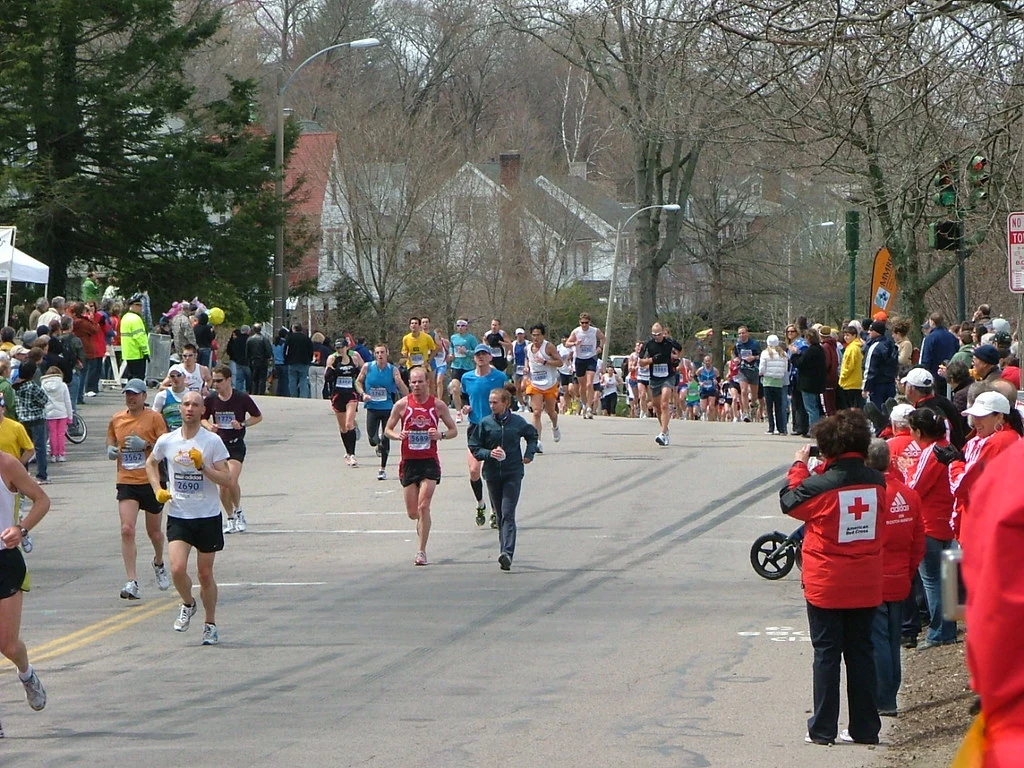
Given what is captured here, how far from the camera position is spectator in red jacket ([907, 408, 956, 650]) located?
9570mm

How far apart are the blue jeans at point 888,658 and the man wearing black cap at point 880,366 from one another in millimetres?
12762

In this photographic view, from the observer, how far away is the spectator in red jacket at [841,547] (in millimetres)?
7531

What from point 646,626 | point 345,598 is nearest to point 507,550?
point 345,598

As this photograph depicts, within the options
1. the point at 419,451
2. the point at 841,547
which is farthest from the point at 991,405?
the point at 419,451

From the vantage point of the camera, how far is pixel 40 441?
19.7 m

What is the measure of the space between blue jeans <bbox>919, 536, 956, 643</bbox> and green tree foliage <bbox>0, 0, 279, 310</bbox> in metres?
29.0

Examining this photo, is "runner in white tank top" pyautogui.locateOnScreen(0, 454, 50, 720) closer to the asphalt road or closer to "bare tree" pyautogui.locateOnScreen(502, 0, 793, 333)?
the asphalt road

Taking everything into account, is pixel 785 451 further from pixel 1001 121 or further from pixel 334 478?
pixel 1001 121

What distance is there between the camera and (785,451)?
22.6 meters

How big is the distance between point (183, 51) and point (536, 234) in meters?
22.9

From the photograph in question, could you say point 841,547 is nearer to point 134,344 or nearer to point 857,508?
point 857,508

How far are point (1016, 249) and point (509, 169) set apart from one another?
50.8m

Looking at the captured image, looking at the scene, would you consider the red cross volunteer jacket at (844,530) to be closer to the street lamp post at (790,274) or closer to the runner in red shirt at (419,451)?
the runner in red shirt at (419,451)

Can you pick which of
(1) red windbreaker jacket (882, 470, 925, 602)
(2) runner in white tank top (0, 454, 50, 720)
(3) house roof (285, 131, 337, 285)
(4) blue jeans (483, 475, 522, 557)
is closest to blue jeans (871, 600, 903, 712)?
(1) red windbreaker jacket (882, 470, 925, 602)
